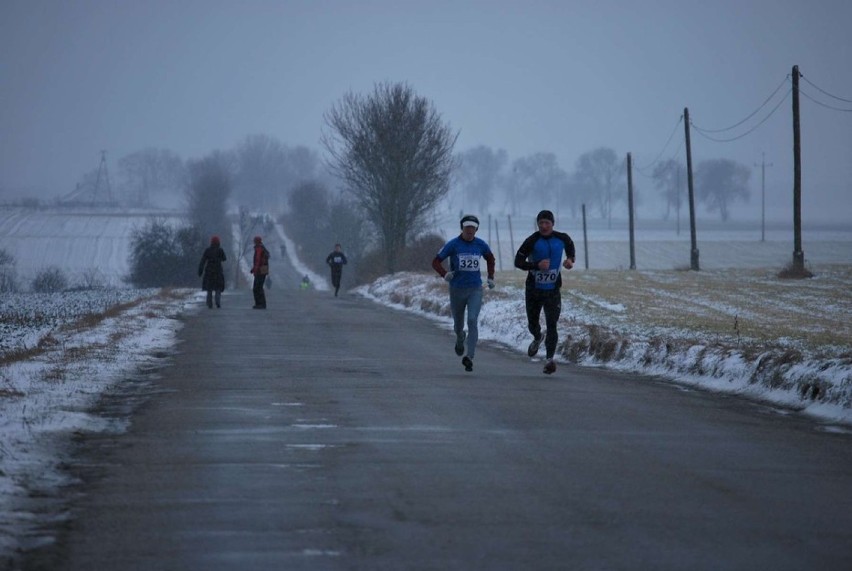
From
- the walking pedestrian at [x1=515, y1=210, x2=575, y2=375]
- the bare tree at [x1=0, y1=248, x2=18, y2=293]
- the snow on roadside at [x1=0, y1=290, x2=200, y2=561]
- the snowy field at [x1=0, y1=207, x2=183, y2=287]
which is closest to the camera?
the snow on roadside at [x1=0, y1=290, x2=200, y2=561]

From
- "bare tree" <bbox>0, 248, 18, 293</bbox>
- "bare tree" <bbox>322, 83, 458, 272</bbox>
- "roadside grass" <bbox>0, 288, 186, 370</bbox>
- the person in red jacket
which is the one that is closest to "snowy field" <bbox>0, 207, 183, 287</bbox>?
"bare tree" <bbox>0, 248, 18, 293</bbox>

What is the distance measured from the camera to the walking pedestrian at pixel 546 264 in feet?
54.4

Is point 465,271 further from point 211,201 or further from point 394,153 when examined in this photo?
point 211,201

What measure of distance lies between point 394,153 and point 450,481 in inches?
2113

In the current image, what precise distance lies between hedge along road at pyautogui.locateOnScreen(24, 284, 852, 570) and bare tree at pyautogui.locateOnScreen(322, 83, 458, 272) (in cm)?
4721

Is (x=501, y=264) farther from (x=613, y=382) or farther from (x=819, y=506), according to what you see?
(x=819, y=506)

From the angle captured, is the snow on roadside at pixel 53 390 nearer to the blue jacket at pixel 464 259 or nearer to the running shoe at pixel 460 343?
the running shoe at pixel 460 343

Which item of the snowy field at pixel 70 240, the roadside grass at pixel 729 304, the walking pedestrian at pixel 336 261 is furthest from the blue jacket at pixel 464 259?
the snowy field at pixel 70 240

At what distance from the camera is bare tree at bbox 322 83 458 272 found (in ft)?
201

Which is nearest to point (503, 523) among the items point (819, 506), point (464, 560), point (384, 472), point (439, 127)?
point (464, 560)

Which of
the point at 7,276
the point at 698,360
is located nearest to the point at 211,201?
the point at 7,276

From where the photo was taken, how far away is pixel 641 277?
178 ft

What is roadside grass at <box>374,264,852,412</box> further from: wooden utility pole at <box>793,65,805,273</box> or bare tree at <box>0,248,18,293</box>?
bare tree at <box>0,248,18,293</box>

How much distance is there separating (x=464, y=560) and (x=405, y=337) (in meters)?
16.9
